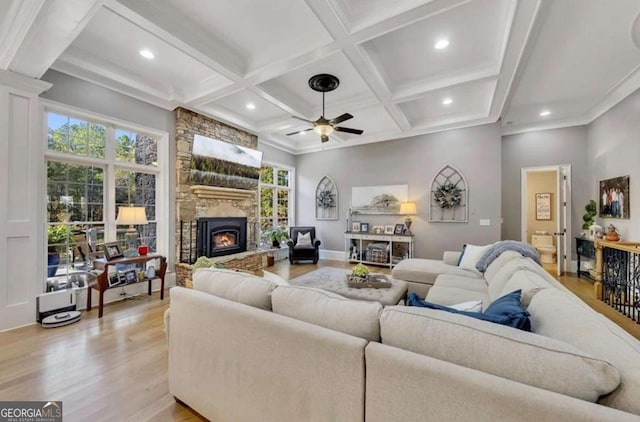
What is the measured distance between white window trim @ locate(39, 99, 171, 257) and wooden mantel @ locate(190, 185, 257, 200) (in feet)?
1.66

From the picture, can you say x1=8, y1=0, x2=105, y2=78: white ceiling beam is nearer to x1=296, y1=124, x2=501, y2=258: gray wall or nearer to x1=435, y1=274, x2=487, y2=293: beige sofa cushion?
x1=435, y1=274, x2=487, y2=293: beige sofa cushion

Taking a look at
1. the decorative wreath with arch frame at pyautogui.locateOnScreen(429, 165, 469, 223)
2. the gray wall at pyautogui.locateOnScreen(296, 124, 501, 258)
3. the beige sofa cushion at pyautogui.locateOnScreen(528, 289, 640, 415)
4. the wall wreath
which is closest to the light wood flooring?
the beige sofa cushion at pyautogui.locateOnScreen(528, 289, 640, 415)

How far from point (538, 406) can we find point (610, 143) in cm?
597

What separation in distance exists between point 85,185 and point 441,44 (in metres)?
4.86

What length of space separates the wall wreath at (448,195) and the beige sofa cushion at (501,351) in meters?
5.10

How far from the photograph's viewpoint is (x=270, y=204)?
711 centimetres

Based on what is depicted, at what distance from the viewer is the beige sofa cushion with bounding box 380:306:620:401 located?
31.8 inches

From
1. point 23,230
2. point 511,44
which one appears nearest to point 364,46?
point 511,44

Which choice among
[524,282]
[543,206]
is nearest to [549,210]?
[543,206]

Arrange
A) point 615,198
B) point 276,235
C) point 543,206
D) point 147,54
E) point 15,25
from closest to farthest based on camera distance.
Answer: point 15,25 → point 147,54 → point 615,198 → point 276,235 → point 543,206

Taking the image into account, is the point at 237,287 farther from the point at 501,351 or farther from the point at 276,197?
the point at 276,197

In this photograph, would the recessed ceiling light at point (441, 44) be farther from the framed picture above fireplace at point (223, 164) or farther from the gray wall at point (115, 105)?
the gray wall at point (115, 105)

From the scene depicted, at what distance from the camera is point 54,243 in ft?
10.9

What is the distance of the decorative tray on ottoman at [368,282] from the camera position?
3.09m
